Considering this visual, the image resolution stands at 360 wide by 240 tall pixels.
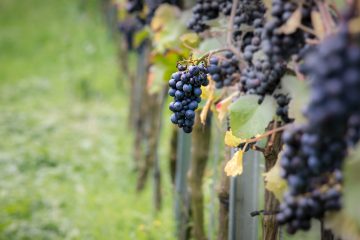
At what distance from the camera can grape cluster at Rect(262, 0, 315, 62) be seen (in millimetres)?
1163

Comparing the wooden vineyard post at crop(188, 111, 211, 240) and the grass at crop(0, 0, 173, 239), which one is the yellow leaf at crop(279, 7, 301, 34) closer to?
the wooden vineyard post at crop(188, 111, 211, 240)

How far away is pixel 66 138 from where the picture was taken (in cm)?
695

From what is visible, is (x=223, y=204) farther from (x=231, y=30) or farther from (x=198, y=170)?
(x=231, y=30)

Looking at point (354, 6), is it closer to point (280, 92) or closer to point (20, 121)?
point (280, 92)

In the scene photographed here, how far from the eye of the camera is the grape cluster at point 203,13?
7.14 ft

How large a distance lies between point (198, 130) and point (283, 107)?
1.31m

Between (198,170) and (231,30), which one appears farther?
(198,170)

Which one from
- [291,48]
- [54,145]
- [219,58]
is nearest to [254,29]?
[219,58]

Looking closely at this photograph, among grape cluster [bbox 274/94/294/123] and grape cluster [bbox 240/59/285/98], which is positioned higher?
grape cluster [bbox 240/59/285/98]

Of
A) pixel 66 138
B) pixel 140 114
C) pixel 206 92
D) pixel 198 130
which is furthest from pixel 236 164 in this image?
pixel 66 138

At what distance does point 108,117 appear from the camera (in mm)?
7914

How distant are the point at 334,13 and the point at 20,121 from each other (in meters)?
6.82

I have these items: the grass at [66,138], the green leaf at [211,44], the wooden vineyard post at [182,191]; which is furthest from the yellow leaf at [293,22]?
the grass at [66,138]

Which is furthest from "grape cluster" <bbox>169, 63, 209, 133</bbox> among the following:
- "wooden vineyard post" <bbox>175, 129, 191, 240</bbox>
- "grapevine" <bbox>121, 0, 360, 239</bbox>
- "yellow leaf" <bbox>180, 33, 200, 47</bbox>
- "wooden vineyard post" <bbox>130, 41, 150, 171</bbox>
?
"wooden vineyard post" <bbox>130, 41, 150, 171</bbox>
